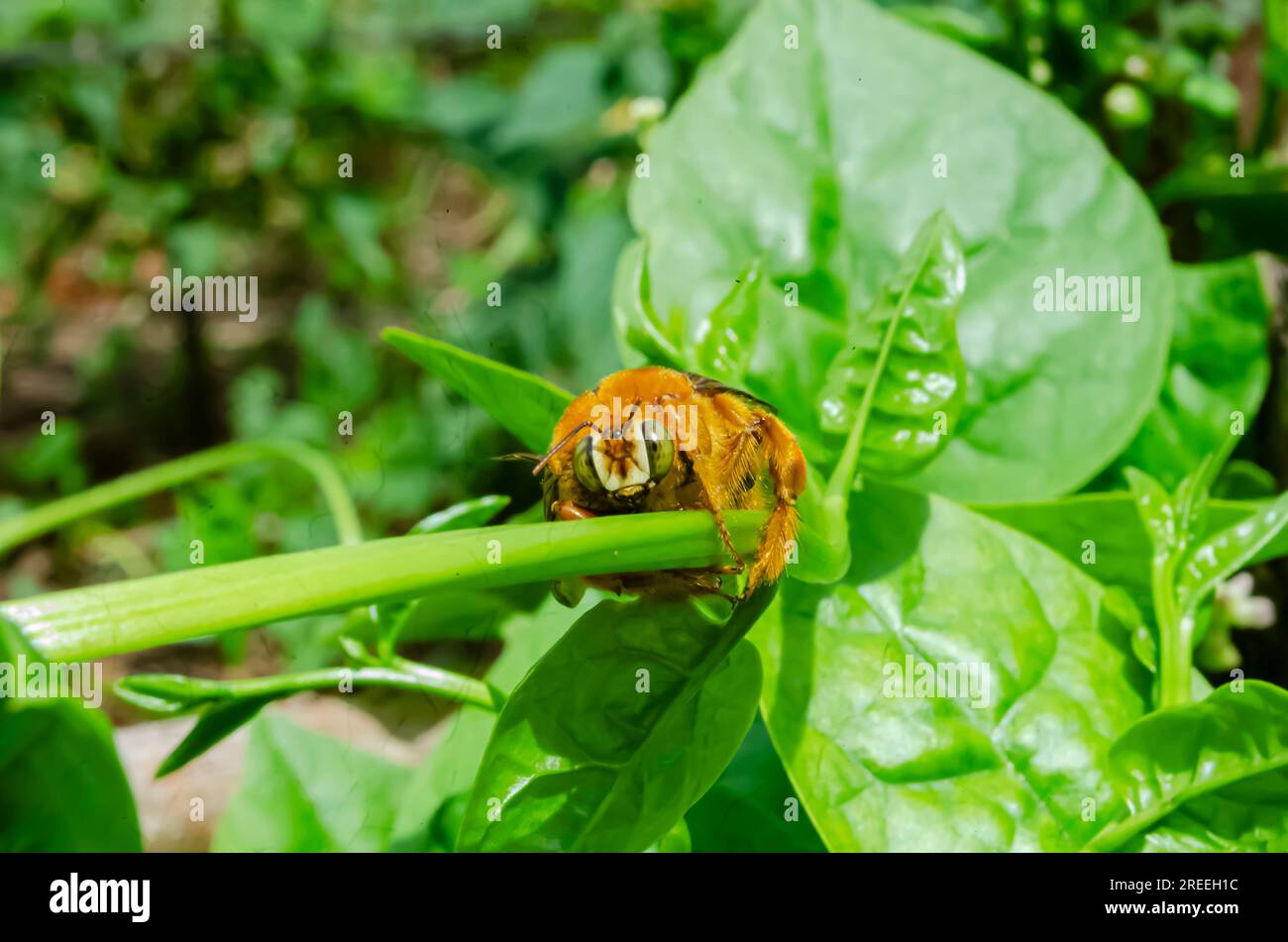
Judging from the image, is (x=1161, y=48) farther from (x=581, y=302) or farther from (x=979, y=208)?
(x=581, y=302)

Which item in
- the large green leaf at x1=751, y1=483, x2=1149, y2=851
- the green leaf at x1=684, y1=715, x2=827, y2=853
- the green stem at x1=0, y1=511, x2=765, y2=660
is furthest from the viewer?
the green leaf at x1=684, y1=715, x2=827, y2=853

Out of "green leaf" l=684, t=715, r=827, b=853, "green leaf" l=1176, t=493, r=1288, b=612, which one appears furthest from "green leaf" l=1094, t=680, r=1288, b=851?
"green leaf" l=684, t=715, r=827, b=853

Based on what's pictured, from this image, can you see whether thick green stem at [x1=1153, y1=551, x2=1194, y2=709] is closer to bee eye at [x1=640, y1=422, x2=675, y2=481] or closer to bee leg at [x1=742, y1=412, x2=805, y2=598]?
bee leg at [x1=742, y1=412, x2=805, y2=598]

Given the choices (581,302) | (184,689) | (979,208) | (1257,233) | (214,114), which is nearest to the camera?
(184,689)

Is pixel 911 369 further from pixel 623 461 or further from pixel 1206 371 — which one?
pixel 1206 371

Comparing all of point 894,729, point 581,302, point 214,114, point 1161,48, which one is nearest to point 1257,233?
point 1161,48

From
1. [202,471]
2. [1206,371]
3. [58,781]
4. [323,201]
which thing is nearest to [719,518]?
[58,781]

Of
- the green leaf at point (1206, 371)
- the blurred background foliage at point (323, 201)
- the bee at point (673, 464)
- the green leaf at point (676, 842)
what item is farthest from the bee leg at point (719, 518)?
the blurred background foliage at point (323, 201)
